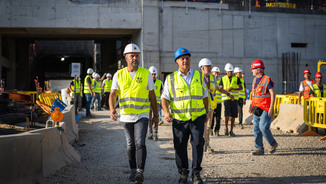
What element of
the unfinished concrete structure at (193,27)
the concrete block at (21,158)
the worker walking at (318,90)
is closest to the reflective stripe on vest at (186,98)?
the concrete block at (21,158)

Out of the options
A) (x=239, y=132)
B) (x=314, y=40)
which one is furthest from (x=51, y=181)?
(x=314, y=40)

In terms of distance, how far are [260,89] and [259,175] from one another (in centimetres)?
225

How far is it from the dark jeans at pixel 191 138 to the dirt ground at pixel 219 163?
442 mm

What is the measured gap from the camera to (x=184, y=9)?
22859 mm

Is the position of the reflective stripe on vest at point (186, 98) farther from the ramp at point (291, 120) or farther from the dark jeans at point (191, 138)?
the ramp at point (291, 120)

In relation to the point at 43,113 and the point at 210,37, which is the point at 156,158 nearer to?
the point at 43,113

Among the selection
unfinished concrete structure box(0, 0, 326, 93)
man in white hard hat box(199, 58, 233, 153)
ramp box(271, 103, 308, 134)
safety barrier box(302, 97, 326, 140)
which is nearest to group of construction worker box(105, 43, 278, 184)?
man in white hard hat box(199, 58, 233, 153)

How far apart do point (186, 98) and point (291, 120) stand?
7.43 metres

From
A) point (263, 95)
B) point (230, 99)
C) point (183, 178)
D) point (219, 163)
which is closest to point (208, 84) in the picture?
point (263, 95)

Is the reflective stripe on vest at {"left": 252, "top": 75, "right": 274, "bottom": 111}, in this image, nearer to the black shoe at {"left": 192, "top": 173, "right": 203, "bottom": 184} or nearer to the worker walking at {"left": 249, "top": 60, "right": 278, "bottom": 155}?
the worker walking at {"left": 249, "top": 60, "right": 278, "bottom": 155}

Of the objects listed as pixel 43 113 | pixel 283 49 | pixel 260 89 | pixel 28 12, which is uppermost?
pixel 28 12

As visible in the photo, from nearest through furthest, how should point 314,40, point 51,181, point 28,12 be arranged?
point 51,181 → point 28,12 → point 314,40

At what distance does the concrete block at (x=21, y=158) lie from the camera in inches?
157

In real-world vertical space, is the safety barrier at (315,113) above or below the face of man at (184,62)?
below
